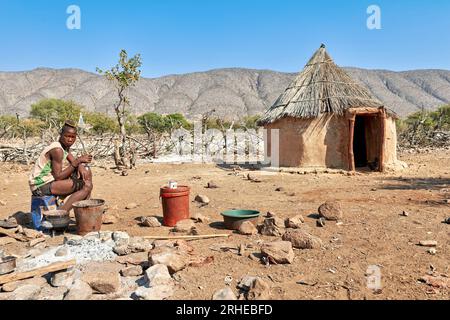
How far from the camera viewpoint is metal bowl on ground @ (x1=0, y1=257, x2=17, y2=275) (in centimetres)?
311

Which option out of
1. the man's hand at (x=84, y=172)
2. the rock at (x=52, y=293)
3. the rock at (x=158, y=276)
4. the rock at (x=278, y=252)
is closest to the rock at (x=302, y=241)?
the rock at (x=278, y=252)

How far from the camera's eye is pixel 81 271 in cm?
319

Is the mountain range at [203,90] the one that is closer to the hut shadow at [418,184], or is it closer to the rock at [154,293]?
the hut shadow at [418,184]

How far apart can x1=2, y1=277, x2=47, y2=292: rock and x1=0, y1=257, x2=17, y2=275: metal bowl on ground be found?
23 cm

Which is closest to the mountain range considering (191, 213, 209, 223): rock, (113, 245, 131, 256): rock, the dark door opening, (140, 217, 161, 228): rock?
the dark door opening

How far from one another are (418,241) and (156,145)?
12.8m

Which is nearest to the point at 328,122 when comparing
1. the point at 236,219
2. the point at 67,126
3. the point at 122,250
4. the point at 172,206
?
the point at 236,219

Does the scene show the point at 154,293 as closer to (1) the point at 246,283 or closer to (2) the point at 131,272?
(2) the point at 131,272

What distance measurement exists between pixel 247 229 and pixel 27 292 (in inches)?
92.0

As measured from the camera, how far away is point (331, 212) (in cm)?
479

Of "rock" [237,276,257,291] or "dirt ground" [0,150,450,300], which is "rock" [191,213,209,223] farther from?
"rock" [237,276,257,291]

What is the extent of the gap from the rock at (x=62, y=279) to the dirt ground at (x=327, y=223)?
89 centimetres

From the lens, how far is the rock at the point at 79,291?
105 inches

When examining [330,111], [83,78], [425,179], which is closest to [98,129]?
[330,111]
